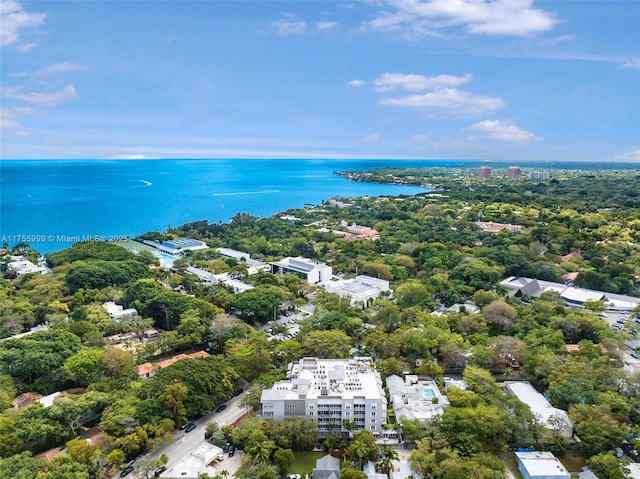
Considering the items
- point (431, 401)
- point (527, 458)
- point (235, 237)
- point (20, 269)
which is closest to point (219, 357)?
point (431, 401)

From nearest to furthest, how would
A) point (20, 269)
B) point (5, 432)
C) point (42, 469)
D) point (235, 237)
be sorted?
point (42, 469)
point (5, 432)
point (20, 269)
point (235, 237)

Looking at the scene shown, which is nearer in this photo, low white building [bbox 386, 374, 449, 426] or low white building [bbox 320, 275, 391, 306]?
low white building [bbox 386, 374, 449, 426]

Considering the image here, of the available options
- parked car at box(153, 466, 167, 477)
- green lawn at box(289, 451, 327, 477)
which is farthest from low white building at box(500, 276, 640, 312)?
parked car at box(153, 466, 167, 477)

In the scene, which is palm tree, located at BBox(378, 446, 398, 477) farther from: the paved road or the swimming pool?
the paved road

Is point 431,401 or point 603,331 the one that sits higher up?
point 603,331

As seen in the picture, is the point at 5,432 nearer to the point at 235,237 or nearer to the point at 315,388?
the point at 315,388

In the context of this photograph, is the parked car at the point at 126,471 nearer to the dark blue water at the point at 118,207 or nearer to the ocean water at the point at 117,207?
the ocean water at the point at 117,207

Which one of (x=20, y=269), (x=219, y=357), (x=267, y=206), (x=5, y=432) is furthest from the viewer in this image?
(x=267, y=206)
